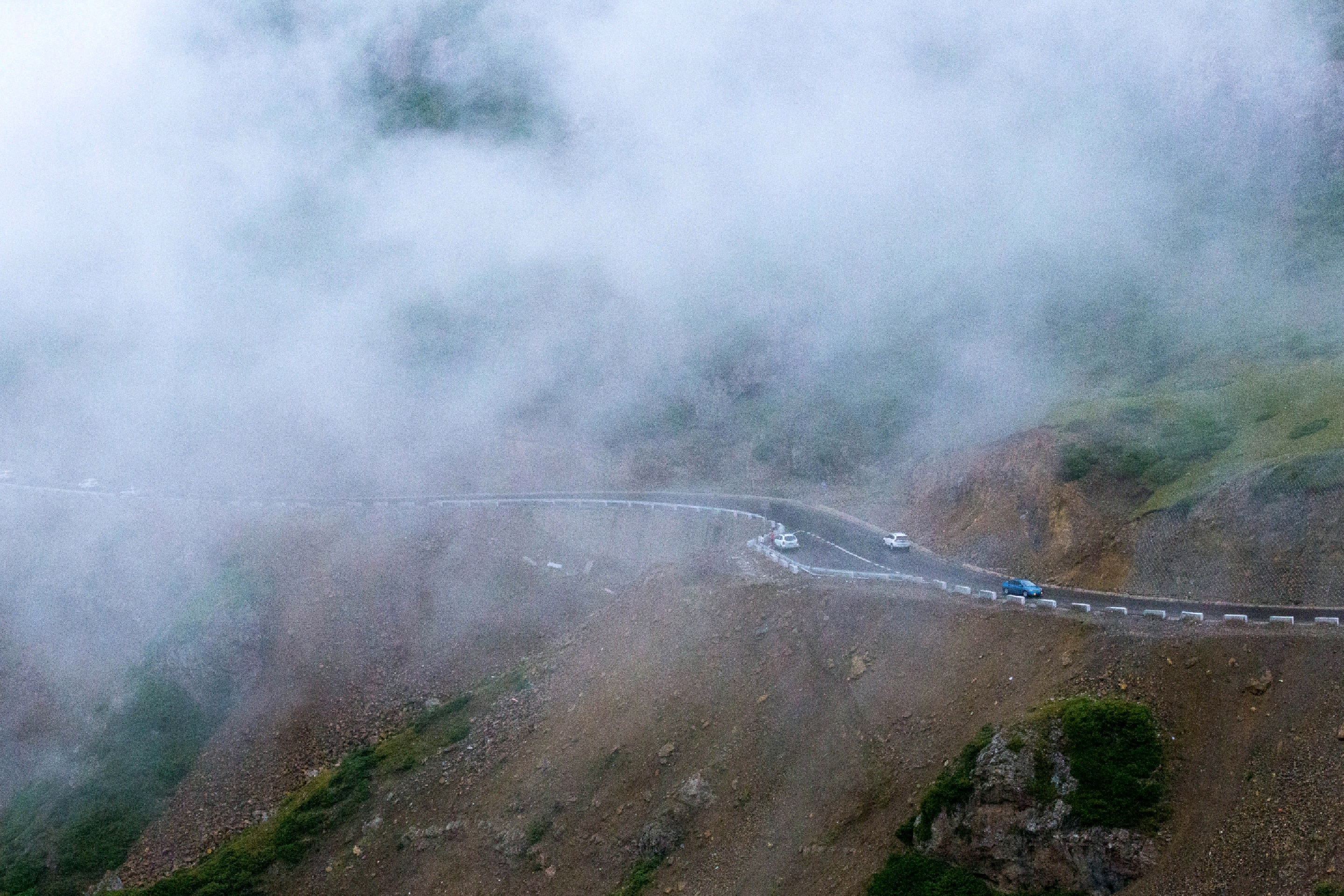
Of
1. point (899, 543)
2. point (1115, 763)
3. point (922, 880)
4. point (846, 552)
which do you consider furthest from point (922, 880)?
point (846, 552)

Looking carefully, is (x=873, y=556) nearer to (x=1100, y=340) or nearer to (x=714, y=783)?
(x=714, y=783)

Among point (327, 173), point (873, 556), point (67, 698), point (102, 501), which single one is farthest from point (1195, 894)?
point (327, 173)

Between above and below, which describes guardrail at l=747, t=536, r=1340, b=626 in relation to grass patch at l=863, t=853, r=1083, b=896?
above

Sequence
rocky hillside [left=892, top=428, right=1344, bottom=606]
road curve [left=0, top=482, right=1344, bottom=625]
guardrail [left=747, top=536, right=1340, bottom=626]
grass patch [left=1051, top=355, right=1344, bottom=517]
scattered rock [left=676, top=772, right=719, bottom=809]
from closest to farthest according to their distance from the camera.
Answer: guardrail [left=747, top=536, right=1340, bottom=626]
road curve [left=0, top=482, right=1344, bottom=625]
rocky hillside [left=892, top=428, right=1344, bottom=606]
scattered rock [left=676, top=772, right=719, bottom=809]
grass patch [left=1051, top=355, right=1344, bottom=517]

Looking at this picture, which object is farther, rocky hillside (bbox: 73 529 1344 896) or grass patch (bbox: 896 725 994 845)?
grass patch (bbox: 896 725 994 845)

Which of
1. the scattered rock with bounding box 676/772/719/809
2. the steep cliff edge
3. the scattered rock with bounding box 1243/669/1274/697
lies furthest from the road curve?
the scattered rock with bounding box 676/772/719/809

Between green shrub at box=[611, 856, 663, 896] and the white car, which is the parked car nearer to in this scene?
the white car

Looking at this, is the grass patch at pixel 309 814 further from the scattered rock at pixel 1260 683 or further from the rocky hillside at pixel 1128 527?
the scattered rock at pixel 1260 683
